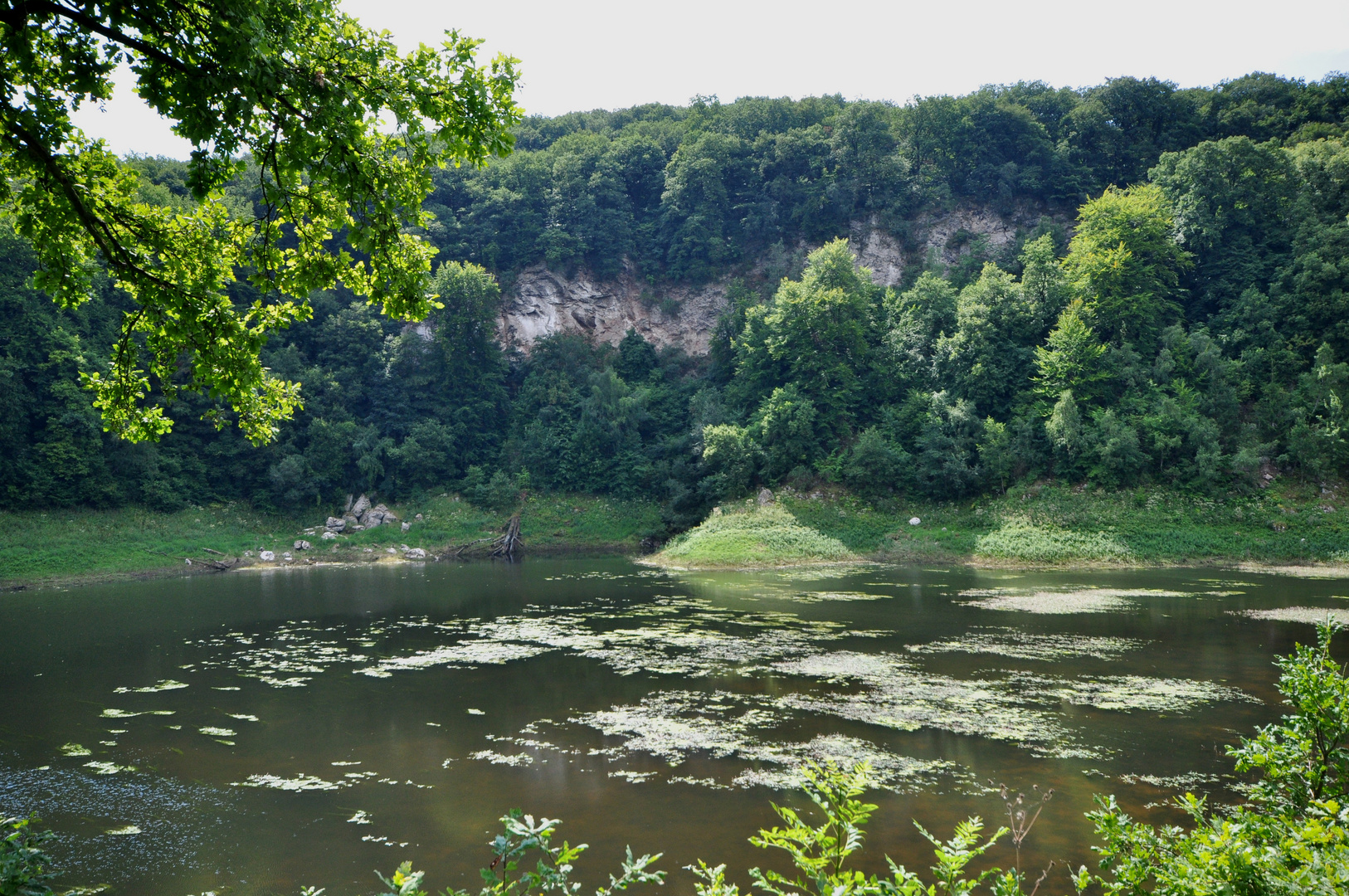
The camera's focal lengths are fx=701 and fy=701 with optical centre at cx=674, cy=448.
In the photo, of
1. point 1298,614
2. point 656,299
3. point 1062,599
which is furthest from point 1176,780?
point 656,299

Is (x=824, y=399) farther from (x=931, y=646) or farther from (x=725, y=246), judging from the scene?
(x=931, y=646)

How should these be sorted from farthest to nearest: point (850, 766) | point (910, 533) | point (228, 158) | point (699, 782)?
point (910, 533), point (850, 766), point (699, 782), point (228, 158)

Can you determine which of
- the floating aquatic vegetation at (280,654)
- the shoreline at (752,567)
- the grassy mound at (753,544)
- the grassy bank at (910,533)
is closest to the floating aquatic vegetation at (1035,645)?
the floating aquatic vegetation at (280,654)

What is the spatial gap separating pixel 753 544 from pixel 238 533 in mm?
28288

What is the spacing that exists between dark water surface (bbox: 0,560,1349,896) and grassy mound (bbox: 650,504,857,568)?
11767 millimetres

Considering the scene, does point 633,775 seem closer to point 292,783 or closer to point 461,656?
point 292,783

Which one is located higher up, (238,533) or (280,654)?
(280,654)

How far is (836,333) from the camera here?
43281 millimetres

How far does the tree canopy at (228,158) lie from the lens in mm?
5336

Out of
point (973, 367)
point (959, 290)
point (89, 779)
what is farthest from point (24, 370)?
point (959, 290)

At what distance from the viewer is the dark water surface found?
710 cm

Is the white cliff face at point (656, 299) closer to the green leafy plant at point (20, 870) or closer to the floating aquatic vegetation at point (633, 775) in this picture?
the floating aquatic vegetation at point (633, 775)

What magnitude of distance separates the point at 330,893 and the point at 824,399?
129 feet

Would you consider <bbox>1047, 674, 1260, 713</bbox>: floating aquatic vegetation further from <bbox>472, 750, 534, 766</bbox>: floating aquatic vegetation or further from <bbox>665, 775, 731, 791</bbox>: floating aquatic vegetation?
<bbox>472, 750, 534, 766</bbox>: floating aquatic vegetation
